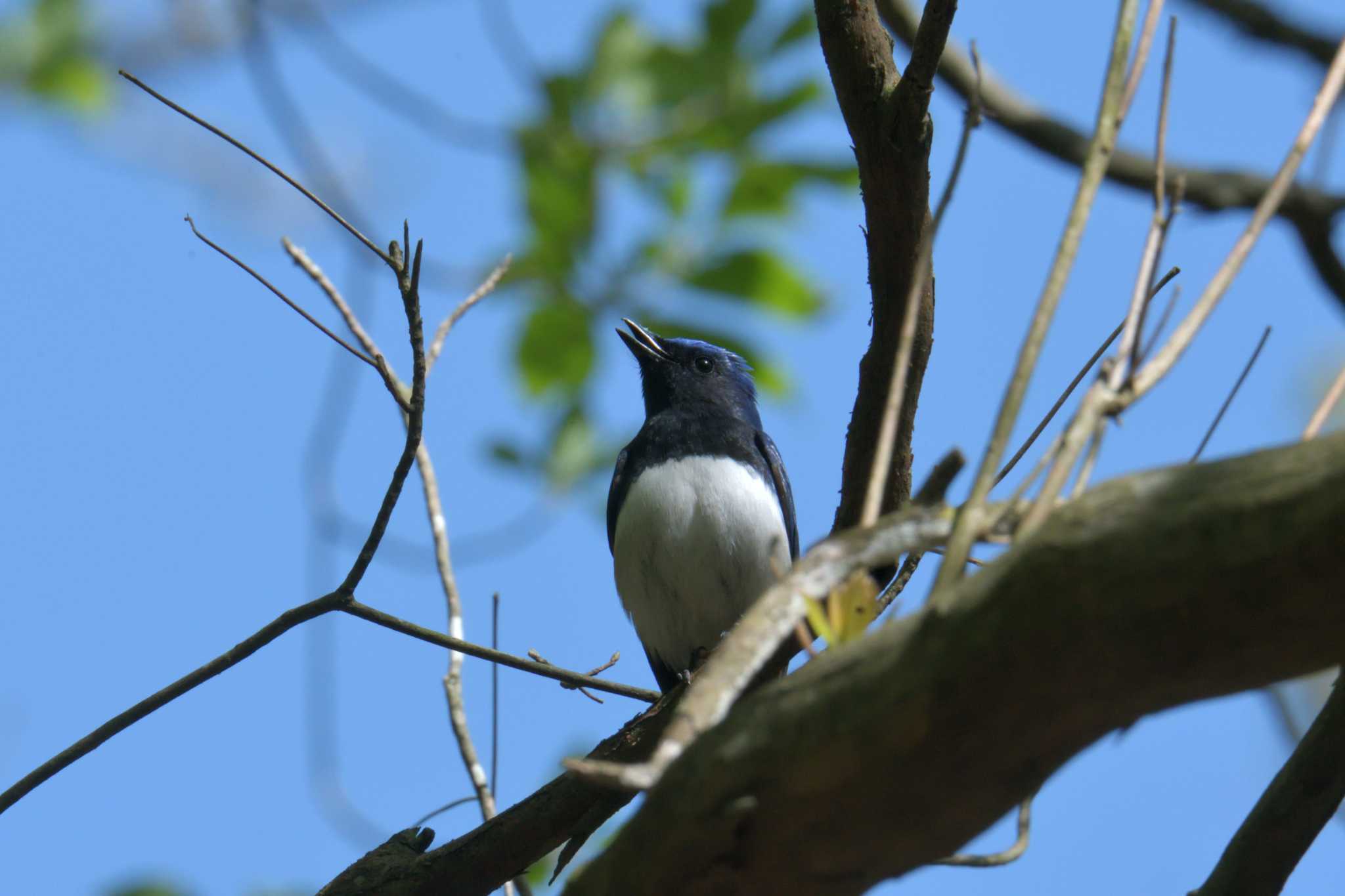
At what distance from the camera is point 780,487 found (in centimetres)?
587

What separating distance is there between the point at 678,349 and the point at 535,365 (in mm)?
2048

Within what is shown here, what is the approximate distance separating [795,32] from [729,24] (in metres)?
0.23

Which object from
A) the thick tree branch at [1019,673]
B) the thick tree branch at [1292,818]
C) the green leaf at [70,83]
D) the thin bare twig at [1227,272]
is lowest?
the thick tree branch at [1292,818]

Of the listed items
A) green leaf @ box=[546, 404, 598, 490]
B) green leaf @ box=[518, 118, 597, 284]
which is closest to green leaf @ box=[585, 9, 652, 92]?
green leaf @ box=[518, 118, 597, 284]

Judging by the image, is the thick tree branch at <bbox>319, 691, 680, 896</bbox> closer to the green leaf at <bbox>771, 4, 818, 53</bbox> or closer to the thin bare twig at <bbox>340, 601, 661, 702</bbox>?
the thin bare twig at <bbox>340, 601, 661, 702</bbox>

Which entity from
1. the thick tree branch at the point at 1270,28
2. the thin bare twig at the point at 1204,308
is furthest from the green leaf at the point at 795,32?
the thin bare twig at the point at 1204,308

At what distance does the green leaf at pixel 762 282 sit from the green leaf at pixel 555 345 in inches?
16.9

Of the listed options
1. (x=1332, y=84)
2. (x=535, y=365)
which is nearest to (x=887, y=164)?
(x=1332, y=84)

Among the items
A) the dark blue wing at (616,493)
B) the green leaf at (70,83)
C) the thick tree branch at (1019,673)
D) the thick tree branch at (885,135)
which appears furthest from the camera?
the dark blue wing at (616,493)

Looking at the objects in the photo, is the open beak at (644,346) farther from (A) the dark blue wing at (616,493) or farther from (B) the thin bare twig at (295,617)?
(B) the thin bare twig at (295,617)

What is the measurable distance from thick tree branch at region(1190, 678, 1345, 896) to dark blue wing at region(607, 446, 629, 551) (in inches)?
141

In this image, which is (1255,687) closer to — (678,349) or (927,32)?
(927,32)

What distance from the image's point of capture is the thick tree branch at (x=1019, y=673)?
1.40 meters

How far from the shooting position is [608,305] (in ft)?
15.4
